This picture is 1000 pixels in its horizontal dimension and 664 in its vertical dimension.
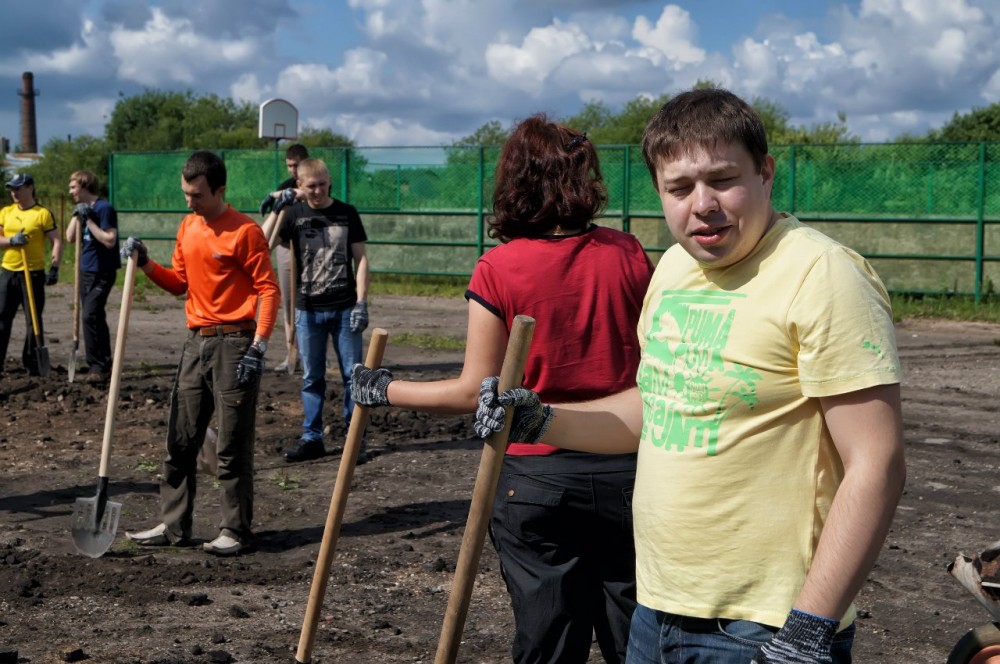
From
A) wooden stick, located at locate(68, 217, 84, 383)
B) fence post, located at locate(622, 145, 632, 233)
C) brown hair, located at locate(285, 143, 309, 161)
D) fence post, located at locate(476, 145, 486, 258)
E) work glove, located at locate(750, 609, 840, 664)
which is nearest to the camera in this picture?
work glove, located at locate(750, 609, 840, 664)

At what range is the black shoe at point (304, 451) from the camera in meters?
8.20

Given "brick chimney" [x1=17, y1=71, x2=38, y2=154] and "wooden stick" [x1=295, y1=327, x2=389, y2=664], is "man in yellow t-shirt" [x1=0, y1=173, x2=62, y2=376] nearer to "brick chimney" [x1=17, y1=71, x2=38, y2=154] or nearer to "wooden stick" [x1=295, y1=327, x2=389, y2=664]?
"wooden stick" [x1=295, y1=327, x2=389, y2=664]

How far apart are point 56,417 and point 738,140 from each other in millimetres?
8499

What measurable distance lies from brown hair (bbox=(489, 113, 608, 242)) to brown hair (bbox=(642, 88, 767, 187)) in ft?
3.19

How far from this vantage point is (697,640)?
2.29 m

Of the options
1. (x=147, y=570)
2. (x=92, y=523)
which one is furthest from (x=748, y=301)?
(x=92, y=523)

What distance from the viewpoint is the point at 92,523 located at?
6020 millimetres

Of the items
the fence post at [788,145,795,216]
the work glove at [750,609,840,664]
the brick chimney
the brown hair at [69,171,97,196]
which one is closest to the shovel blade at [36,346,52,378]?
the brown hair at [69,171,97,196]

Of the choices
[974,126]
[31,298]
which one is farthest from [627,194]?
[974,126]

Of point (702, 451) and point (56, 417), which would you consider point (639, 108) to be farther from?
point (702, 451)

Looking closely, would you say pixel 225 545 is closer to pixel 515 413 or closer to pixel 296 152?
pixel 515 413

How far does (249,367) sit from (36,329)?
628 centimetres

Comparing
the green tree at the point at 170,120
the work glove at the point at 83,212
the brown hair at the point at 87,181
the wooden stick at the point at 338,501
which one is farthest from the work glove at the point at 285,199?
the green tree at the point at 170,120

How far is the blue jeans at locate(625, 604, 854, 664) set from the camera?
7.18 feet
